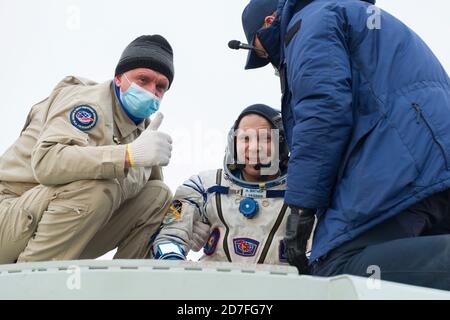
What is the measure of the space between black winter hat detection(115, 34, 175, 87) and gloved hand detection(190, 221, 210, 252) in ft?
3.27

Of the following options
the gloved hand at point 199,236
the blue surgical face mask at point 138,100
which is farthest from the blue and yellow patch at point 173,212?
the blue surgical face mask at point 138,100

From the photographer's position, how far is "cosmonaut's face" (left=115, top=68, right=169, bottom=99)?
12.9 ft

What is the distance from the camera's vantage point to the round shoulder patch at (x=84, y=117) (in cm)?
353

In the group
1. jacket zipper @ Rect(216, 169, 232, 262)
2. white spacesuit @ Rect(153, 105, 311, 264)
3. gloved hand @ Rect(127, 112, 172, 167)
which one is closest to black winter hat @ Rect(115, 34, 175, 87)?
gloved hand @ Rect(127, 112, 172, 167)

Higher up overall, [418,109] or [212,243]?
[418,109]

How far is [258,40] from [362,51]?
0.83 m

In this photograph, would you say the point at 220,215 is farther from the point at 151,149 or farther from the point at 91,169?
the point at 91,169

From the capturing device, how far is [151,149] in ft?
11.5

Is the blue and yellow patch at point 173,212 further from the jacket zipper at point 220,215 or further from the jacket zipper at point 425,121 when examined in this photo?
the jacket zipper at point 425,121

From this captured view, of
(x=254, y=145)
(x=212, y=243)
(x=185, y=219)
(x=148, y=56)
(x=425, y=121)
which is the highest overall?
(x=425, y=121)

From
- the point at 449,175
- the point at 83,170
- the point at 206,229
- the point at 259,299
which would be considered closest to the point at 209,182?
the point at 206,229

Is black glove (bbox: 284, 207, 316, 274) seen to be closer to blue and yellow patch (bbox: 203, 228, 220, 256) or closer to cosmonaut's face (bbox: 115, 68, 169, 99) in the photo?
blue and yellow patch (bbox: 203, 228, 220, 256)

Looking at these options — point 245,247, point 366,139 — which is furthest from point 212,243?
point 366,139

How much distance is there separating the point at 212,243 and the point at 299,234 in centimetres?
120
